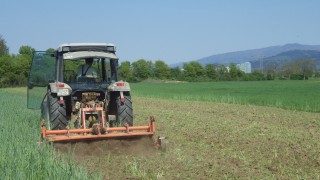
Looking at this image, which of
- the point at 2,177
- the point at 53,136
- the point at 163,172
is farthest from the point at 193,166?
the point at 2,177

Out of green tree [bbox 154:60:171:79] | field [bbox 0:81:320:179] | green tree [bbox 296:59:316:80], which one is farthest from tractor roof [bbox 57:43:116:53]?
green tree [bbox 296:59:316:80]

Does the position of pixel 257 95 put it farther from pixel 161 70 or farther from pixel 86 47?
pixel 161 70

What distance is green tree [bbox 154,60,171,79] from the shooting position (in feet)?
262

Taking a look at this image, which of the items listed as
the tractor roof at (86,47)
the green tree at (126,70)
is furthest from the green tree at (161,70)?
the tractor roof at (86,47)

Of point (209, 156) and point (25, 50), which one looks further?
point (25, 50)

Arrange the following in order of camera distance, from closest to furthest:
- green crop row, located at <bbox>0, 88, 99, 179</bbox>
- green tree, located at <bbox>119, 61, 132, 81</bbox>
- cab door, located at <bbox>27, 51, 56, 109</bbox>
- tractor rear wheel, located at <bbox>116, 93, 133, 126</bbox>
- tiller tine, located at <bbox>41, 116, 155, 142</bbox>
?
green crop row, located at <bbox>0, 88, 99, 179</bbox> → tiller tine, located at <bbox>41, 116, 155, 142</bbox> → tractor rear wheel, located at <bbox>116, 93, 133, 126</bbox> → cab door, located at <bbox>27, 51, 56, 109</bbox> → green tree, located at <bbox>119, 61, 132, 81</bbox>

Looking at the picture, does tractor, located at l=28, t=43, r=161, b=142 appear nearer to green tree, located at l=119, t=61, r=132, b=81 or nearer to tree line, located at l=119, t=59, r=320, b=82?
green tree, located at l=119, t=61, r=132, b=81

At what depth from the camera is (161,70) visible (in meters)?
80.4

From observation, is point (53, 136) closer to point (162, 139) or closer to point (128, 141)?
point (128, 141)

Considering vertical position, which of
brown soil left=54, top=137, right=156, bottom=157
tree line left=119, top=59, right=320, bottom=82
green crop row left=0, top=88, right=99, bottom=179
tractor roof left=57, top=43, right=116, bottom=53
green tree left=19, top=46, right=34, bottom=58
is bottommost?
brown soil left=54, top=137, right=156, bottom=157

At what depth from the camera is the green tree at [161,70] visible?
79969 millimetres

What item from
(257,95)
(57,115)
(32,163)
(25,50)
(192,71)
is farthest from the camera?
(192,71)

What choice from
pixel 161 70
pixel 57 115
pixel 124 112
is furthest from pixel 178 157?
pixel 161 70

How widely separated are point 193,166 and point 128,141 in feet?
4.82
